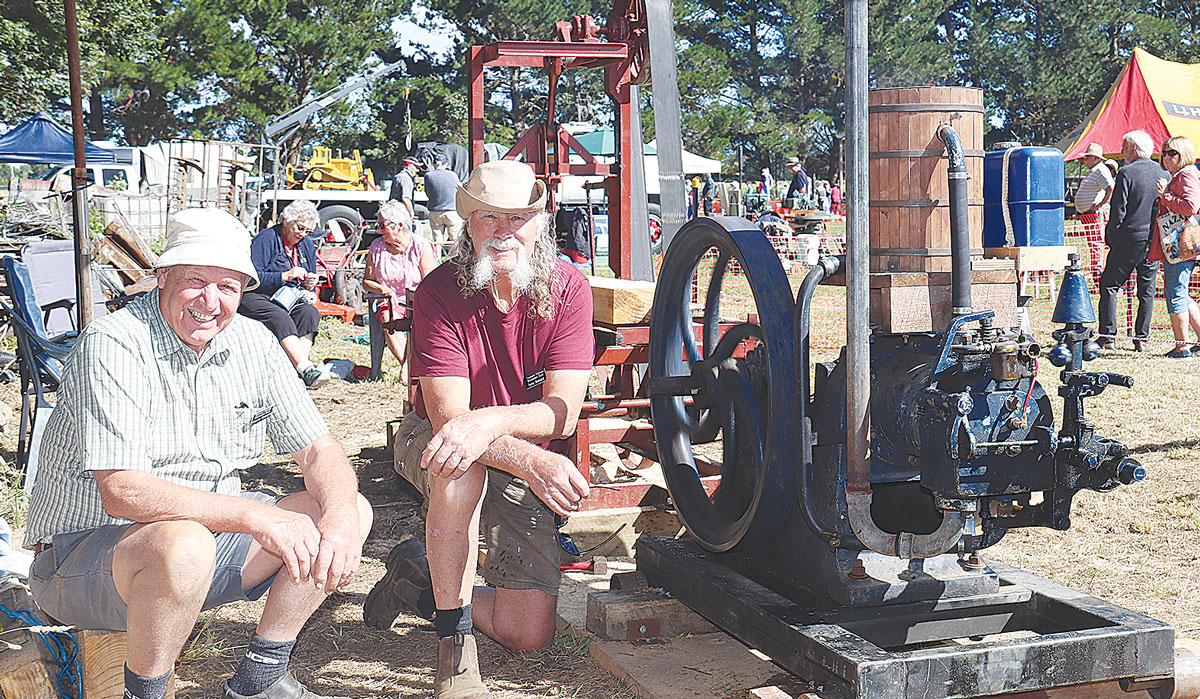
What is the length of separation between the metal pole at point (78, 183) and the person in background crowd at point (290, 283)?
6.56 feet

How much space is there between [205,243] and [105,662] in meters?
1.01

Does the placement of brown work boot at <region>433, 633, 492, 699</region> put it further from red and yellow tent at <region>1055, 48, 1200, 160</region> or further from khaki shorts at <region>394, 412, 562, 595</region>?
red and yellow tent at <region>1055, 48, 1200, 160</region>

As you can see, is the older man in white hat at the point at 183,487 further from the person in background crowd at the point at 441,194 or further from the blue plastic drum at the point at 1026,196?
the person in background crowd at the point at 441,194

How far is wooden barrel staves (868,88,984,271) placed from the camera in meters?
2.54

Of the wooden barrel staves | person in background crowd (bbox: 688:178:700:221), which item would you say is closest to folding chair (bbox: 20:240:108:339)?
the wooden barrel staves

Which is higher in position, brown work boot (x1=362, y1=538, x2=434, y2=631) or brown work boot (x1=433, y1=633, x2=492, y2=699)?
brown work boot (x1=362, y1=538, x2=434, y2=631)

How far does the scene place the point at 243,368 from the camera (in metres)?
2.64

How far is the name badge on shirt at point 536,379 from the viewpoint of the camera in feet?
10.2

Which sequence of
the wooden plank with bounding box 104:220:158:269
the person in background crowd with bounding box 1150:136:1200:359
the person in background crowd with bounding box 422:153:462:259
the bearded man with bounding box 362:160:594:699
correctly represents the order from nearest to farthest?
the bearded man with bounding box 362:160:594:699 < the person in background crowd with bounding box 1150:136:1200:359 < the person in background crowd with bounding box 422:153:462:259 < the wooden plank with bounding box 104:220:158:269

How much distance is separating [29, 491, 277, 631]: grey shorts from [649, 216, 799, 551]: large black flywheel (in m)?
1.29

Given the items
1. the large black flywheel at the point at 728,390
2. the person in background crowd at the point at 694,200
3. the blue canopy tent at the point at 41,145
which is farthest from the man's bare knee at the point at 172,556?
the person in background crowd at the point at 694,200

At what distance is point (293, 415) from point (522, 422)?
58 cm

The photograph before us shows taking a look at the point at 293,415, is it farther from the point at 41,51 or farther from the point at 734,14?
the point at 734,14

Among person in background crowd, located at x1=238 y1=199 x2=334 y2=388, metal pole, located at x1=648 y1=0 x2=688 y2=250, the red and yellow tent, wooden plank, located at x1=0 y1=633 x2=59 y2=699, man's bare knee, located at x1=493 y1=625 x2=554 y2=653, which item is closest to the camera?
wooden plank, located at x1=0 y1=633 x2=59 y2=699
